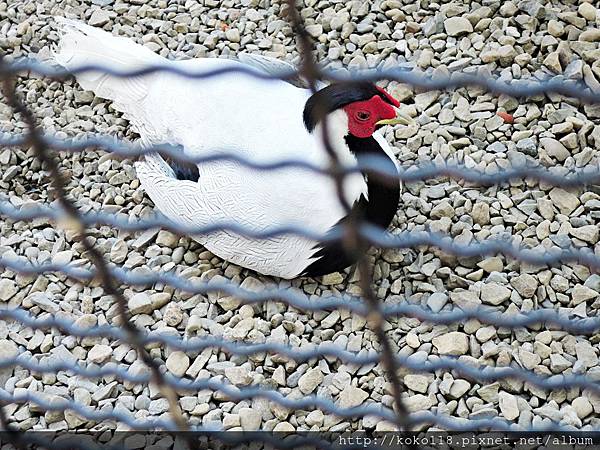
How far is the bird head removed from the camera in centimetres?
160

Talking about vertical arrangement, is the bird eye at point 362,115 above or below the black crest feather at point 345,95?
below

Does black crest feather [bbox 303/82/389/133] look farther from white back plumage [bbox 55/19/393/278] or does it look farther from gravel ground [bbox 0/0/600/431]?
gravel ground [bbox 0/0/600/431]

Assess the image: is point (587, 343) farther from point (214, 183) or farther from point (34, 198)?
point (34, 198)

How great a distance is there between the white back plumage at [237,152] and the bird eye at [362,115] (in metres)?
0.03

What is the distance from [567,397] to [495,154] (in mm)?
552

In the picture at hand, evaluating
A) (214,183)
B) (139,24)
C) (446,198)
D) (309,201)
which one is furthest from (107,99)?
(446,198)

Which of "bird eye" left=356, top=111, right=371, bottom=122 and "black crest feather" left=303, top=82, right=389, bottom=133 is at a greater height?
"black crest feather" left=303, top=82, right=389, bottom=133

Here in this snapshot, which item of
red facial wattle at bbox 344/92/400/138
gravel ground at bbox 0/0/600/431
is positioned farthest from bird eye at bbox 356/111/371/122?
gravel ground at bbox 0/0/600/431

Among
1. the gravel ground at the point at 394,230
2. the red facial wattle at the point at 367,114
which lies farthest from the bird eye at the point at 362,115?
the gravel ground at the point at 394,230

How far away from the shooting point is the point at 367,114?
1.61 meters

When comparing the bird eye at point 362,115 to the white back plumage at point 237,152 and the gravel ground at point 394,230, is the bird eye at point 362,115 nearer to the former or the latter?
the white back plumage at point 237,152

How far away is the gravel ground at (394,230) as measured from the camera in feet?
5.22

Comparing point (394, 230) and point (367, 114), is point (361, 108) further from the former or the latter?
point (394, 230)

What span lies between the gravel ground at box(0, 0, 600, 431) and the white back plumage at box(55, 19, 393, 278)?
0.12 metres
